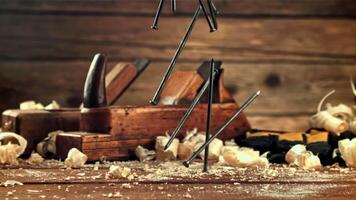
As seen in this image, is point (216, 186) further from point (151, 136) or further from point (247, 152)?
point (151, 136)

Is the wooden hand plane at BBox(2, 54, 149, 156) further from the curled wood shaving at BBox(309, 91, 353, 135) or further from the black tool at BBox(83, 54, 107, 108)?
the curled wood shaving at BBox(309, 91, 353, 135)

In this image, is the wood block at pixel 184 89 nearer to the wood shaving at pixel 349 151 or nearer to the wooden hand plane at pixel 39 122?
the wooden hand plane at pixel 39 122

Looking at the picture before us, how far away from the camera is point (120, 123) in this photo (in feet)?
4.11

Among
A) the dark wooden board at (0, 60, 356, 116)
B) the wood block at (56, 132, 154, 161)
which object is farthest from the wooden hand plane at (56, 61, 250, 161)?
the dark wooden board at (0, 60, 356, 116)

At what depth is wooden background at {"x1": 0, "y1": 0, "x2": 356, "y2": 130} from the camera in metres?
1.90

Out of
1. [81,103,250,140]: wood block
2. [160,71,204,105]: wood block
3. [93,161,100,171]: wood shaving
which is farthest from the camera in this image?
[160,71,204,105]: wood block

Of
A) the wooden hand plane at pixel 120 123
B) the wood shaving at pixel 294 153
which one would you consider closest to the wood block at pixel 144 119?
the wooden hand plane at pixel 120 123

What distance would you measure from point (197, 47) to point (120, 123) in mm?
752

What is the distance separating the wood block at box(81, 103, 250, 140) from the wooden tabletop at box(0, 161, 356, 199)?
10cm

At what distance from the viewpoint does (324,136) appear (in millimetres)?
1383

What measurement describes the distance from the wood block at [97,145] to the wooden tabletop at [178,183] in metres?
0.04

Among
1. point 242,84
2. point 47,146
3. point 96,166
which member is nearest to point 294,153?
point 96,166

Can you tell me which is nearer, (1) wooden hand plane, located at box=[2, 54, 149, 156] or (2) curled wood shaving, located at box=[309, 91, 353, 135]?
(1) wooden hand plane, located at box=[2, 54, 149, 156]

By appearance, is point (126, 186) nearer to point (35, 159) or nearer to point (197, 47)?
A: point (35, 159)
